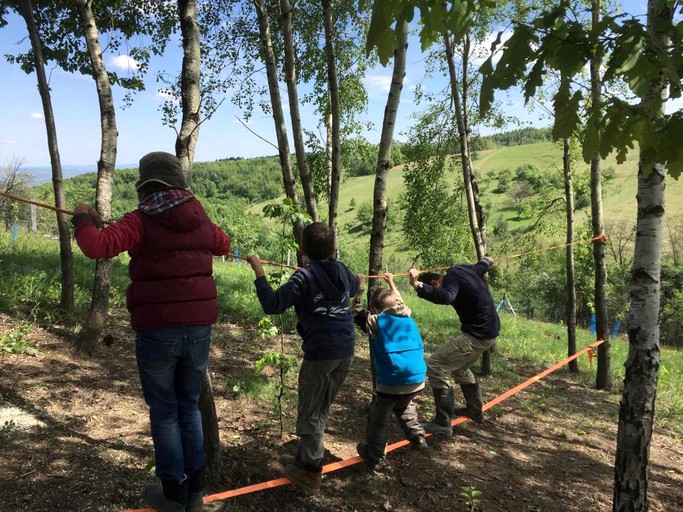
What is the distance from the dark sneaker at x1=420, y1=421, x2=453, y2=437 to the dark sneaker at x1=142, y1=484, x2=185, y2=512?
2.67m

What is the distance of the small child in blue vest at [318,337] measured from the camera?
312cm

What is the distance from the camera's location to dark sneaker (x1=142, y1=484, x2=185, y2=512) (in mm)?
2592

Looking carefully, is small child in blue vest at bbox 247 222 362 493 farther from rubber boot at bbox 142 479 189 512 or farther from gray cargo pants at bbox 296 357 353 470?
rubber boot at bbox 142 479 189 512

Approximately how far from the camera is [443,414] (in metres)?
4.66

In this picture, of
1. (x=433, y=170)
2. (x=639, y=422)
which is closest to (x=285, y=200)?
(x=639, y=422)

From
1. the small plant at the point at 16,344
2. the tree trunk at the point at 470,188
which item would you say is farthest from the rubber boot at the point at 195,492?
the tree trunk at the point at 470,188

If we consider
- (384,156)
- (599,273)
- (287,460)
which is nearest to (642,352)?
(287,460)

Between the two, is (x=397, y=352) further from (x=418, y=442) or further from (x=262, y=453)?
(x=262, y=453)

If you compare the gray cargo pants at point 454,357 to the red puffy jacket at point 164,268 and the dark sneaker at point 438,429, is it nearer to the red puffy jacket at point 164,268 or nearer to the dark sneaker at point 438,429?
the dark sneaker at point 438,429

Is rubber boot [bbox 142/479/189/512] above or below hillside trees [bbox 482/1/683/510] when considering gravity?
below

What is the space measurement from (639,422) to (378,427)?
1.85 meters

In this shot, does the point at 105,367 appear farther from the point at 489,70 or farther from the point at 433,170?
the point at 433,170

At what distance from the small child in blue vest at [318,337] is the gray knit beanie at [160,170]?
0.78 metres

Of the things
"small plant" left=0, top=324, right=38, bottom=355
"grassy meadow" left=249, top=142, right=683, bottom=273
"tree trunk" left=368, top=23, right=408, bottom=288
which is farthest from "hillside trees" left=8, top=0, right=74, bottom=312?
"grassy meadow" left=249, top=142, right=683, bottom=273
